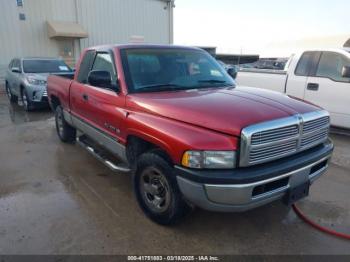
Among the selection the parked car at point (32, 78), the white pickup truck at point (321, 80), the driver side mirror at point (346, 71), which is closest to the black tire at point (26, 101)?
the parked car at point (32, 78)

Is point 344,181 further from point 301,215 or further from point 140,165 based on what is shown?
point 140,165

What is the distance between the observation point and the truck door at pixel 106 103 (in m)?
3.44

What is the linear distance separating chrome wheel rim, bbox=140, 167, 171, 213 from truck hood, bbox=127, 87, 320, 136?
0.61 meters

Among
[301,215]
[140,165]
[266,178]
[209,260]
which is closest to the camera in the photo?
[266,178]

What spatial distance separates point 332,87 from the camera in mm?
6027

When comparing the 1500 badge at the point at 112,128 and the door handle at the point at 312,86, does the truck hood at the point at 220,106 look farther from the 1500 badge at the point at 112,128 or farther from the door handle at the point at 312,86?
the door handle at the point at 312,86

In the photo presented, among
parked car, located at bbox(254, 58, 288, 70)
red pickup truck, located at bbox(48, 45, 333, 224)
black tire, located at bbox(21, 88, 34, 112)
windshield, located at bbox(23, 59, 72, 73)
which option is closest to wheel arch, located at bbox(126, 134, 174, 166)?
red pickup truck, located at bbox(48, 45, 333, 224)

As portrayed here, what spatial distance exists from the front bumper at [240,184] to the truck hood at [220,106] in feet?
1.19

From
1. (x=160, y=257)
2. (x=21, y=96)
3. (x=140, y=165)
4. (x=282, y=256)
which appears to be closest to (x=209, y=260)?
(x=160, y=257)

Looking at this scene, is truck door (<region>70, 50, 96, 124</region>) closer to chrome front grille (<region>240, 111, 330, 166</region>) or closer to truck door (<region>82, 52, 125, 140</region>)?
truck door (<region>82, 52, 125, 140</region>)

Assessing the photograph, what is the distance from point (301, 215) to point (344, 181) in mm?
1374

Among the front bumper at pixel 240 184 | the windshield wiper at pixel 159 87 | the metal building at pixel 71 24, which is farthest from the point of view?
the metal building at pixel 71 24

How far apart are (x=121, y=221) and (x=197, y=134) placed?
4.57 ft

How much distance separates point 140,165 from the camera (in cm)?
304
